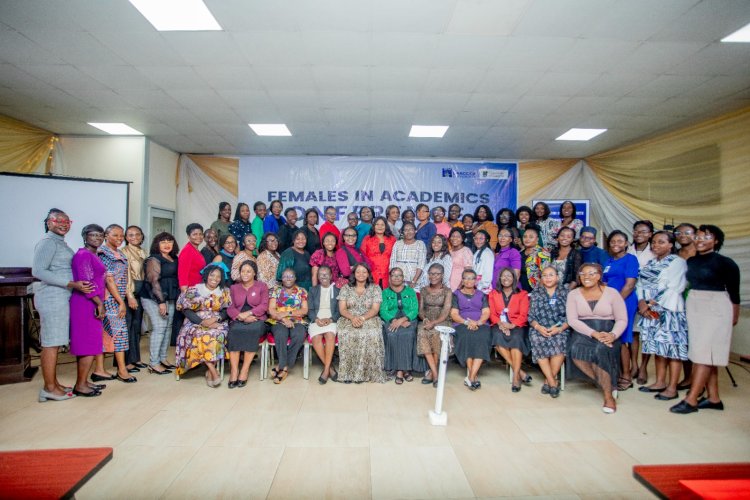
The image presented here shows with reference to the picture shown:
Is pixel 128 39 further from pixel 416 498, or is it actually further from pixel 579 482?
pixel 579 482

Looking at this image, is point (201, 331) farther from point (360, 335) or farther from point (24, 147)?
point (24, 147)

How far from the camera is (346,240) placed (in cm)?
441

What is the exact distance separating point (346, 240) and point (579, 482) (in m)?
3.07

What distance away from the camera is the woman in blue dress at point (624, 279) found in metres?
3.65

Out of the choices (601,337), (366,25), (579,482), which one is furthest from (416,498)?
(366,25)

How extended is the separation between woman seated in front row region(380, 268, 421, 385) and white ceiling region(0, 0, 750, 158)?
2.19 m

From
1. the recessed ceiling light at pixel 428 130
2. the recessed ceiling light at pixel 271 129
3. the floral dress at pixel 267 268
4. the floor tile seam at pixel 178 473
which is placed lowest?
the floor tile seam at pixel 178 473

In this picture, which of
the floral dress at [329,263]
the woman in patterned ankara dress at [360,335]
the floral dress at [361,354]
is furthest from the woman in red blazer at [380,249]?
the floral dress at [361,354]

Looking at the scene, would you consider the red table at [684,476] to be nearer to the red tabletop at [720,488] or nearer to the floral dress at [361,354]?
the red tabletop at [720,488]

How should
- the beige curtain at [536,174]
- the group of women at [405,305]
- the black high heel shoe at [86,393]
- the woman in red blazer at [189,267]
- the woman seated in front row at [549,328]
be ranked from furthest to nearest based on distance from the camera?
the beige curtain at [536,174] < the woman in red blazer at [189,267] < the woman seated in front row at [549,328] < the black high heel shoe at [86,393] < the group of women at [405,305]

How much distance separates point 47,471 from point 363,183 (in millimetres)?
6170

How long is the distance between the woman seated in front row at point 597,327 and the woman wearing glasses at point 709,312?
531 mm

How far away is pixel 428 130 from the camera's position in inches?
223

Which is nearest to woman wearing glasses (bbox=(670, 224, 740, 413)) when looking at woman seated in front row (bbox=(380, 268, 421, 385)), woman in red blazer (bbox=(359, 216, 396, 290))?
woman seated in front row (bbox=(380, 268, 421, 385))
